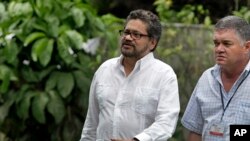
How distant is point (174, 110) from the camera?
5.23 m

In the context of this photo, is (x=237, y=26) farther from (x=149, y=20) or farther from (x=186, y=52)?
(x=186, y=52)

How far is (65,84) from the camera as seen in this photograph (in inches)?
302

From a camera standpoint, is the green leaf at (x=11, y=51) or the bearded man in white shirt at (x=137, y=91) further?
the green leaf at (x=11, y=51)

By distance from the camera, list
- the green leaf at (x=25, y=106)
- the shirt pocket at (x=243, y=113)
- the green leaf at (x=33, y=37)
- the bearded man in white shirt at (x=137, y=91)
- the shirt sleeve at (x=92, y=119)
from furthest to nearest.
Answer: the green leaf at (x=25, y=106)
the green leaf at (x=33, y=37)
the shirt sleeve at (x=92, y=119)
the bearded man in white shirt at (x=137, y=91)
the shirt pocket at (x=243, y=113)

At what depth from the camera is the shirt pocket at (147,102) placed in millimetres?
5223

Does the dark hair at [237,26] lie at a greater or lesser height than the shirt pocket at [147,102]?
greater

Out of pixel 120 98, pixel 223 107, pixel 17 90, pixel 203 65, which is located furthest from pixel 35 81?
pixel 223 107

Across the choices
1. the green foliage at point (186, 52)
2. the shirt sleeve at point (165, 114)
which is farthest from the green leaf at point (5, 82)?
the shirt sleeve at point (165, 114)

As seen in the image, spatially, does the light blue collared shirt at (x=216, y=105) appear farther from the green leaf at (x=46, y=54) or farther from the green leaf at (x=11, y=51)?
the green leaf at (x=11, y=51)

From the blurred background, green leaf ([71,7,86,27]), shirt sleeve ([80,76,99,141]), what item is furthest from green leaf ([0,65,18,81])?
shirt sleeve ([80,76,99,141])

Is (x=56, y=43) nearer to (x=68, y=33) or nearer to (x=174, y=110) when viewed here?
(x=68, y=33)

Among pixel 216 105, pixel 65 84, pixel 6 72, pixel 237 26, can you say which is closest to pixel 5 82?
pixel 6 72

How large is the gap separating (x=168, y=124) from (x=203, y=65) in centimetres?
337

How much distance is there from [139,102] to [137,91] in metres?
0.08
